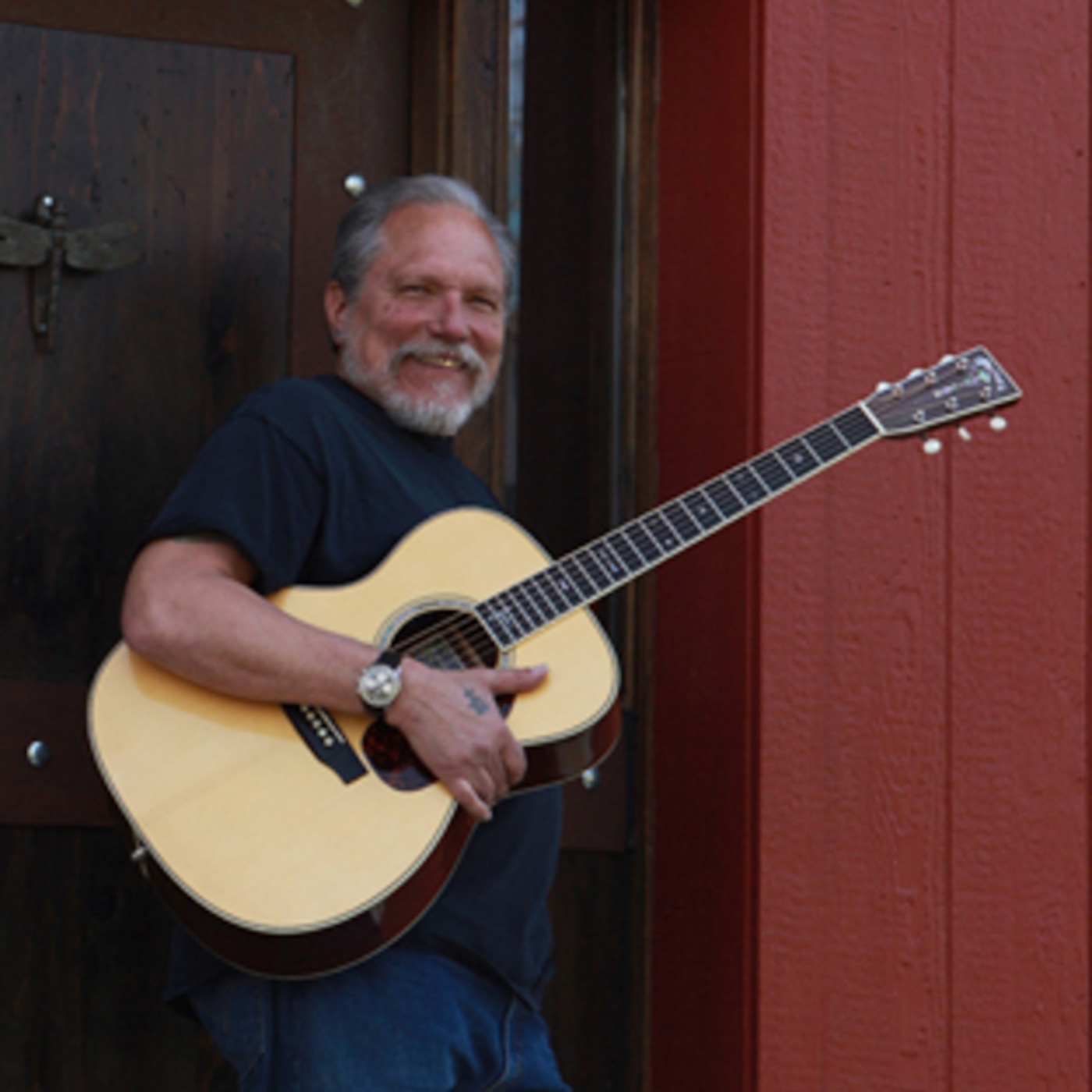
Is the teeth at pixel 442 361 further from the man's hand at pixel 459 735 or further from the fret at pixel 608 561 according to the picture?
the man's hand at pixel 459 735

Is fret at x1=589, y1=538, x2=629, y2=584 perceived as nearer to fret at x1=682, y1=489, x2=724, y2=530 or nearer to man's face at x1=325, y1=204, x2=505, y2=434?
fret at x1=682, y1=489, x2=724, y2=530

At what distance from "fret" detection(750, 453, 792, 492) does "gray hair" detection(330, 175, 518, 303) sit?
55 centimetres

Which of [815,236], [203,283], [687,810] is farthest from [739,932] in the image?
[203,283]

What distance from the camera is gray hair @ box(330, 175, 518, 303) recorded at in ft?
9.41

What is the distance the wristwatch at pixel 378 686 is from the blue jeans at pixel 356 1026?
0.32 meters

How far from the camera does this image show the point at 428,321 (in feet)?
9.18

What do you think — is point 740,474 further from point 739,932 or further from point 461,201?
point 739,932

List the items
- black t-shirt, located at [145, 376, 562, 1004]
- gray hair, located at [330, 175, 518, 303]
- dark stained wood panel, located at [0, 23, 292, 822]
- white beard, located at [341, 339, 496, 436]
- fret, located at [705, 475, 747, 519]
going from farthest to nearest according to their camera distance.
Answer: dark stained wood panel, located at [0, 23, 292, 822] < gray hair, located at [330, 175, 518, 303] < white beard, located at [341, 339, 496, 436] < fret, located at [705, 475, 747, 519] < black t-shirt, located at [145, 376, 562, 1004]

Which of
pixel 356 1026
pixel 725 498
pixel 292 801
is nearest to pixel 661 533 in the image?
pixel 725 498

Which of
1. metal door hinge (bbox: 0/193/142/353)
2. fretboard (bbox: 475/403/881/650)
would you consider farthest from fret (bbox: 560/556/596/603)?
metal door hinge (bbox: 0/193/142/353)

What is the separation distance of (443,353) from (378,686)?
673 millimetres

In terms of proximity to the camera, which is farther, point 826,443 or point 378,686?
point 826,443

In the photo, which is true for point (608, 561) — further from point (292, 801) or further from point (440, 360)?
point (292, 801)

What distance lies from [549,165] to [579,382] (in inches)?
16.1
